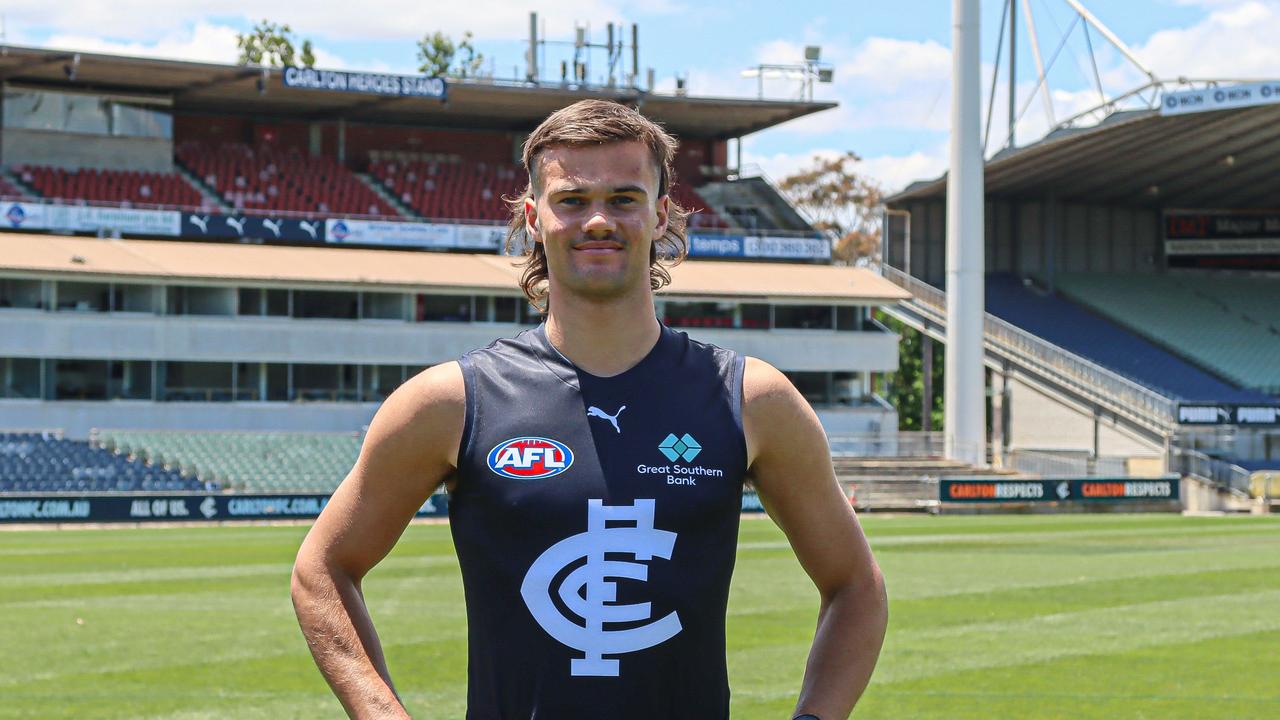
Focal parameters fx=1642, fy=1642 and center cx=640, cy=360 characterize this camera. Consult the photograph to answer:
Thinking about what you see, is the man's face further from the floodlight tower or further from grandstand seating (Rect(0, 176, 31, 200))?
grandstand seating (Rect(0, 176, 31, 200))

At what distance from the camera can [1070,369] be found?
55.3m

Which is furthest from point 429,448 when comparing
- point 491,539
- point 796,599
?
point 796,599

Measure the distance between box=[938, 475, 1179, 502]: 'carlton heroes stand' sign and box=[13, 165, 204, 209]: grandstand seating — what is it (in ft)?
87.1

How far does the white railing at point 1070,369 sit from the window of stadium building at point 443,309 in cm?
1813

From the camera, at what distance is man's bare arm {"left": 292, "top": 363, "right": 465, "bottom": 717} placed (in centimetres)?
340

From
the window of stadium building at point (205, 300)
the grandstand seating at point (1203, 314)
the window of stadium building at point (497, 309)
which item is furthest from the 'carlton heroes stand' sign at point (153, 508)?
the grandstand seating at point (1203, 314)

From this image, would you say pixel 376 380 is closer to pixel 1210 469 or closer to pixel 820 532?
pixel 1210 469

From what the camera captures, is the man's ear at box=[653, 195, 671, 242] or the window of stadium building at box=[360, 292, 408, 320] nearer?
the man's ear at box=[653, 195, 671, 242]

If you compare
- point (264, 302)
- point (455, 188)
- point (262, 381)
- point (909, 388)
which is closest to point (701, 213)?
point (455, 188)

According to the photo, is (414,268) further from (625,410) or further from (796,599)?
(625,410)

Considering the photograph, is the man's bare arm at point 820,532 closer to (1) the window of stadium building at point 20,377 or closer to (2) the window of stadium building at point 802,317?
(1) the window of stadium building at point 20,377

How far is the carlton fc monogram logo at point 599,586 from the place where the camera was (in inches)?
132

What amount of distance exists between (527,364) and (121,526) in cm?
3345

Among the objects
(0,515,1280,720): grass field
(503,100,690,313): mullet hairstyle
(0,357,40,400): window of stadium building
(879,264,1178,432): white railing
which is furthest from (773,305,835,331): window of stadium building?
(503,100,690,313): mullet hairstyle
